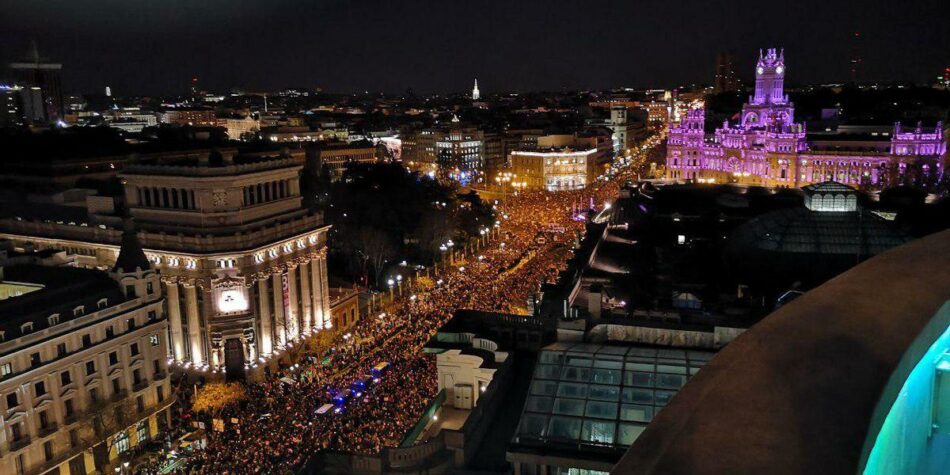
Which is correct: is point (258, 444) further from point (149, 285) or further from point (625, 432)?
point (625, 432)

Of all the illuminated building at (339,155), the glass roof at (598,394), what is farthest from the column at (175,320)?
the illuminated building at (339,155)

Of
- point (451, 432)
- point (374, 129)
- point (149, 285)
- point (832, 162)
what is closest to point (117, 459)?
point (149, 285)

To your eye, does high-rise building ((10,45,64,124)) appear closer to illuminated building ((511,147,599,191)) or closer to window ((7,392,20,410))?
illuminated building ((511,147,599,191))

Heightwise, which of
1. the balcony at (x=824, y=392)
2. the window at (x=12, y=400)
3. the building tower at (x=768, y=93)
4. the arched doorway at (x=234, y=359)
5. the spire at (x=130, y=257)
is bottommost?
the arched doorway at (x=234, y=359)

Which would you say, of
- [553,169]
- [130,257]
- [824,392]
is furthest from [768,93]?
[824,392]

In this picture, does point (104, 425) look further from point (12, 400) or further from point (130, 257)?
point (130, 257)

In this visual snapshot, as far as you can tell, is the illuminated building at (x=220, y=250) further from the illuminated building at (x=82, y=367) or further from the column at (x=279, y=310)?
the illuminated building at (x=82, y=367)
